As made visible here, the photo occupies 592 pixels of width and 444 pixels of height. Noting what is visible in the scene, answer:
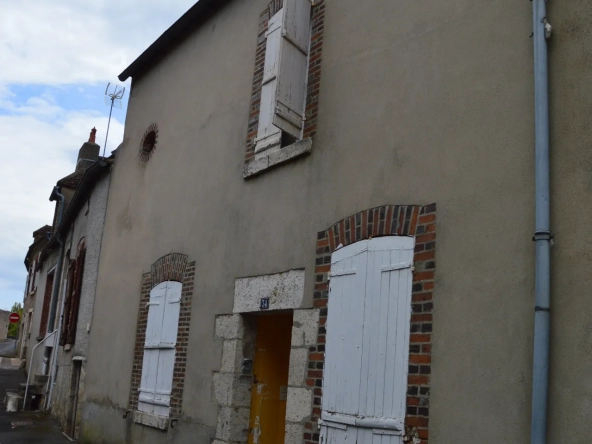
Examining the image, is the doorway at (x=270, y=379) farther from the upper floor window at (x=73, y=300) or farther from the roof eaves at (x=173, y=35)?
the upper floor window at (x=73, y=300)

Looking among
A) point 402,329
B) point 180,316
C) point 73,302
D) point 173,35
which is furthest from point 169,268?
point 73,302

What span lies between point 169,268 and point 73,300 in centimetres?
484

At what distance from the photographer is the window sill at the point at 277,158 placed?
19.3ft

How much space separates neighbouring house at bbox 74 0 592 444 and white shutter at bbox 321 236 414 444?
0.05 feet

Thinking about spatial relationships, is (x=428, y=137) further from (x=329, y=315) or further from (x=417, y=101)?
(x=329, y=315)

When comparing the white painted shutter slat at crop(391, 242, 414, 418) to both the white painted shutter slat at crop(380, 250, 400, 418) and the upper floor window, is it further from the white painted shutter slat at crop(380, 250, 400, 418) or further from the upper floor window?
the upper floor window

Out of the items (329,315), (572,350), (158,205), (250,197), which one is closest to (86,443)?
(158,205)

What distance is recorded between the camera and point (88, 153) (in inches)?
851

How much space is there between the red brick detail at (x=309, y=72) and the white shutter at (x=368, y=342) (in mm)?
1459

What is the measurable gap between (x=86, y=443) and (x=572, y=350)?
25.7ft

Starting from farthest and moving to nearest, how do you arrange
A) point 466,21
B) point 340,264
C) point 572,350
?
point 340,264 → point 466,21 → point 572,350

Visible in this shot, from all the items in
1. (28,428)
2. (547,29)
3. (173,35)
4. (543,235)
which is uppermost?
(173,35)

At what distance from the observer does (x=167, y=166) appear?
854 centimetres

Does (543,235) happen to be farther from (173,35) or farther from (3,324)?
(3,324)
